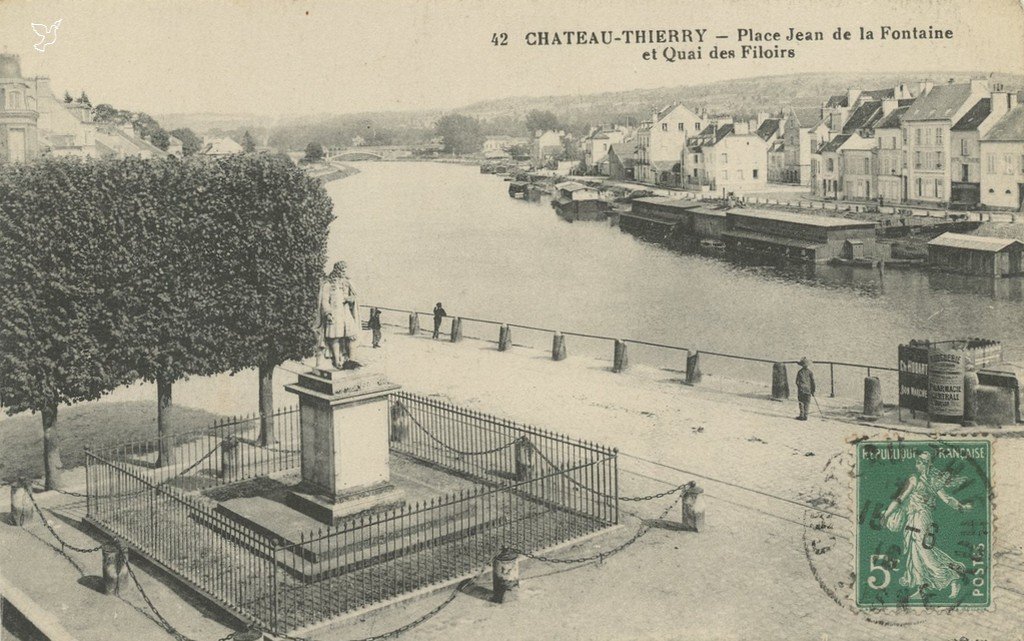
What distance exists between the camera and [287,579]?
12.4 m

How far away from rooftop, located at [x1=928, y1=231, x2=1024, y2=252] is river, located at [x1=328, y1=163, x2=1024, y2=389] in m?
1.66

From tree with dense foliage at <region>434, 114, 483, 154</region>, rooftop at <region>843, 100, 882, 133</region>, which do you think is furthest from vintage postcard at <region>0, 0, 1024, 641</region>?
tree with dense foliage at <region>434, 114, 483, 154</region>

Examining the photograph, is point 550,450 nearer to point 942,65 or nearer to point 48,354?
point 48,354

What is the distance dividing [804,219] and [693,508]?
163 ft

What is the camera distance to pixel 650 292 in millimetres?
48250

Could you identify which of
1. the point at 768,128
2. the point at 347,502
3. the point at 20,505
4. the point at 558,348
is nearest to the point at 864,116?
the point at 768,128

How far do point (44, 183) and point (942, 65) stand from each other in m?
16.4

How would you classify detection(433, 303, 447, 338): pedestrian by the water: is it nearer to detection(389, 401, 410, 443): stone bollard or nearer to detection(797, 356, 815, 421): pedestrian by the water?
detection(389, 401, 410, 443): stone bollard

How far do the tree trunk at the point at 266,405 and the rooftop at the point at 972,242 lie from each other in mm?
40663

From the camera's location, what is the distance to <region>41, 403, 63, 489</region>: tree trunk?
55.5ft

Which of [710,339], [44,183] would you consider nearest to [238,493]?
[44,183]

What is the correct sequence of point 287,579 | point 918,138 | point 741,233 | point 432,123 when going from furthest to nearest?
point 432,123
point 741,233
point 918,138
point 287,579

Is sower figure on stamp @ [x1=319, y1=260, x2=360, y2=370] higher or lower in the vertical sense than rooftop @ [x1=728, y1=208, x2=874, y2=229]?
lower

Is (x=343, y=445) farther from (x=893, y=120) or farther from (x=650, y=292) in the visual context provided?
(x=893, y=120)
